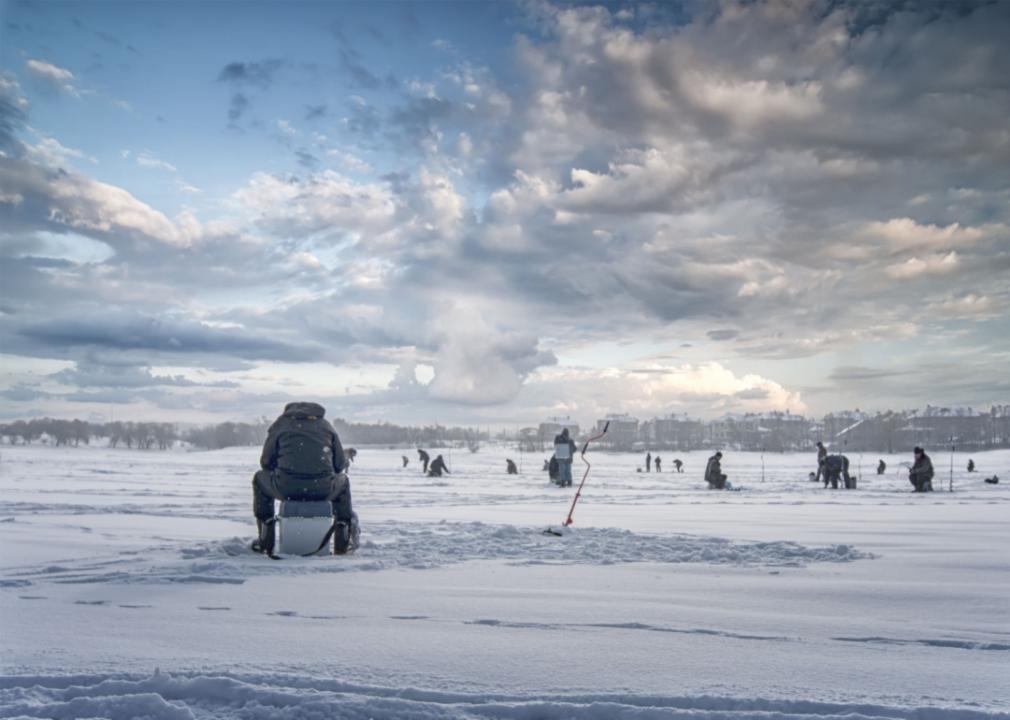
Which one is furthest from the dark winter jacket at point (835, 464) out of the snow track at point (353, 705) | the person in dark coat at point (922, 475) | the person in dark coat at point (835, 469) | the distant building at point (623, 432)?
the distant building at point (623, 432)

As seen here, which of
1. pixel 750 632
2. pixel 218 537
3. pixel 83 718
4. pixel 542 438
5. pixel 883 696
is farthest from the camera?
pixel 542 438

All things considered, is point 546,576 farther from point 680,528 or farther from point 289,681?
point 680,528

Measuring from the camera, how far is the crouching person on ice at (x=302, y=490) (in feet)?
25.3

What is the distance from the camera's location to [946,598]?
17.3 feet

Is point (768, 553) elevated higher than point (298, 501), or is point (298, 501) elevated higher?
point (298, 501)

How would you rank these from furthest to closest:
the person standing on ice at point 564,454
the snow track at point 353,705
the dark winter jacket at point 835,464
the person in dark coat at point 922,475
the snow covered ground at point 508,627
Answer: the person standing on ice at point 564,454 → the dark winter jacket at point 835,464 → the person in dark coat at point 922,475 → the snow covered ground at point 508,627 → the snow track at point 353,705

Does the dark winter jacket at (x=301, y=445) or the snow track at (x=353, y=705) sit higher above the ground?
the dark winter jacket at (x=301, y=445)

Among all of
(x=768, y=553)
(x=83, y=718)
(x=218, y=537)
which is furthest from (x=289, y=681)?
(x=218, y=537)

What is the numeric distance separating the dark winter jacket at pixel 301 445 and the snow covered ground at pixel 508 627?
94cm

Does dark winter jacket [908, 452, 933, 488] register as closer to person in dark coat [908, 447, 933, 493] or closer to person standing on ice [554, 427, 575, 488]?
person in dark coat [908, 447, 933, 493]

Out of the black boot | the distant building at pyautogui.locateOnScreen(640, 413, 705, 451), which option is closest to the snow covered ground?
the black boot

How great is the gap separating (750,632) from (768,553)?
370 centimetres

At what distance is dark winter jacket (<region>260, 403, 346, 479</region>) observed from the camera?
7.84 meters

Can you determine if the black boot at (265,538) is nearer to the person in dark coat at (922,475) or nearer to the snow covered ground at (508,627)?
the snow covered ground at (508,627)
